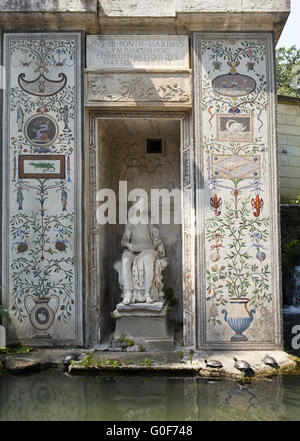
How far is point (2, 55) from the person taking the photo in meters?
5.23

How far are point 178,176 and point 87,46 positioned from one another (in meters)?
2.46

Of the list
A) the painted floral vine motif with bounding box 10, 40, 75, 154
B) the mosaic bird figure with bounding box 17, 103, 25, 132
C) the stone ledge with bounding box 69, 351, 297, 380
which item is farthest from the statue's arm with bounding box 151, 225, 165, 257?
the mosaic bird figure with bounding box 17, 103, 25, 132

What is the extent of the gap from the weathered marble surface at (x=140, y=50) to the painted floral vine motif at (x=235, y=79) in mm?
336

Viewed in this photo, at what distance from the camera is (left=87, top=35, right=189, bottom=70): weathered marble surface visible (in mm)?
5223

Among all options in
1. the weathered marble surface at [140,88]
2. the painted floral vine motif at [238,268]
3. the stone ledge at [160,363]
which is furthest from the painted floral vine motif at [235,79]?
the stone ledge at [160,363]

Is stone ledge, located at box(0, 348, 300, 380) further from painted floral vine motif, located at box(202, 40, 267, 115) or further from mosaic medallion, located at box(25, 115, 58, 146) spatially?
painted floral vine motif, located at box(202, 40, 267, 115)

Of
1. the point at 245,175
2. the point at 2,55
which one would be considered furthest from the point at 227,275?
the point at 2,55

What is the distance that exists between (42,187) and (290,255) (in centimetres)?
508

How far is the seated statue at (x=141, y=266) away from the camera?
5.41 meters

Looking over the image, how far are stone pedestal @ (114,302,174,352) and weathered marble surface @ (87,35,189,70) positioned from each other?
10.4ft

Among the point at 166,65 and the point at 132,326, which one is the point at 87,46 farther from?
the point at 132,326

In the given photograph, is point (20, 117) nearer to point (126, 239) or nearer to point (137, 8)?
point (137, 8)
